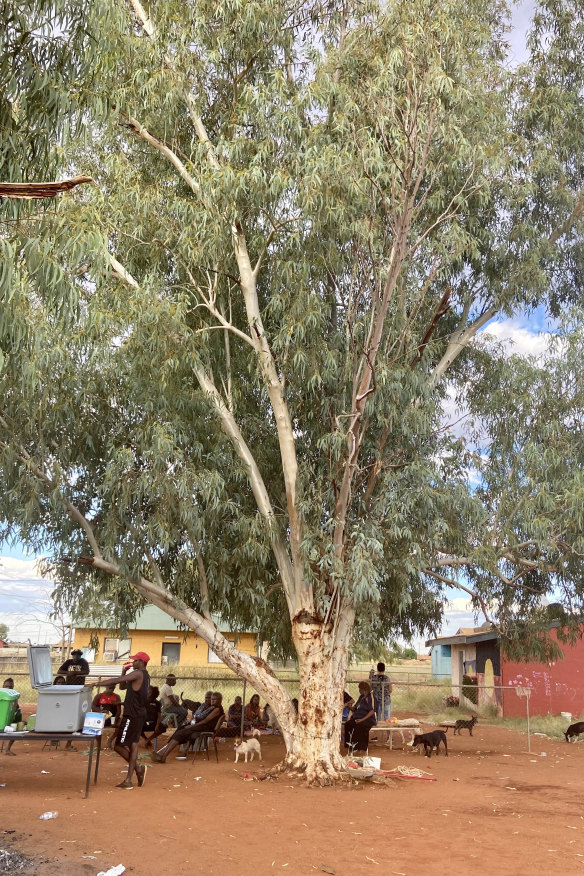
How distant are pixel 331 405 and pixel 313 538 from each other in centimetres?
210

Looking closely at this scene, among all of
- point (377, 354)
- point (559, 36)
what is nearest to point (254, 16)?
point (377, 354)

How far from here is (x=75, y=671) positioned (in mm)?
13789

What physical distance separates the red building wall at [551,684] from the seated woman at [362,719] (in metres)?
11.5

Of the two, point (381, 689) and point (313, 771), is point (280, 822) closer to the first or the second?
point (313, 771)

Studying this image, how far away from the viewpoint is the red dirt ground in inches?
271

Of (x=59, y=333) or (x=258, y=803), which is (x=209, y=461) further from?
(x=258, y=803)

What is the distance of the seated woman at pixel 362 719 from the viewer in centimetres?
1326

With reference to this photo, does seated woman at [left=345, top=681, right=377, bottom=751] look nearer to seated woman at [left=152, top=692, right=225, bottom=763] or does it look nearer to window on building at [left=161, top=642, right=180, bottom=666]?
seated woman at [left=152, top=692, right=225, bottom=763]

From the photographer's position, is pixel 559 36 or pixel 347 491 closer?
pixel 347 491

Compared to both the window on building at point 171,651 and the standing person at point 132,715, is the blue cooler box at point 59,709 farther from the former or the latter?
the window on building at point 171,651

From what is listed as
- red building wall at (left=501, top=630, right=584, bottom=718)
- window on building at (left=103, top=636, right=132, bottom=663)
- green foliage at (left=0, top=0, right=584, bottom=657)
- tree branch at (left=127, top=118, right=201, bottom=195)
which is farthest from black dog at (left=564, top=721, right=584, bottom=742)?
window on building at (left=103, top=636, right=132, bottom=663)

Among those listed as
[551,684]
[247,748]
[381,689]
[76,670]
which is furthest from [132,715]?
[551,684]

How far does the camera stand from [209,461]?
12.1 metres

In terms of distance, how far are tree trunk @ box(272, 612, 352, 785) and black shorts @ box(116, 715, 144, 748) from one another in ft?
9.16
